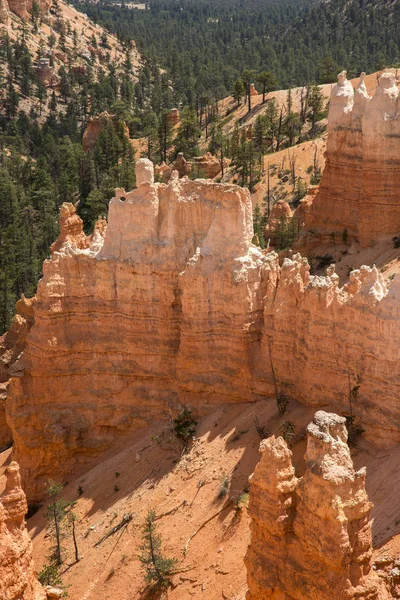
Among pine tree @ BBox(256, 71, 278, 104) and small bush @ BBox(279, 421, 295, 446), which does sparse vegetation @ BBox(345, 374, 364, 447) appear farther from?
pine tree @ BBox(256, 71, 278, 104)

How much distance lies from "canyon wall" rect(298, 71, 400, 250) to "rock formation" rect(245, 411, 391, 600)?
2522 centimetres

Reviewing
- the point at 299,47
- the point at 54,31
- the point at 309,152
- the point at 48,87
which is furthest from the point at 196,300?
the point at 54,31

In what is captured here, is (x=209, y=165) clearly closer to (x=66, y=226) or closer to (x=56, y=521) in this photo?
(x=66, y=226)

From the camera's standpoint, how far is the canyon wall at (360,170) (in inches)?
1500

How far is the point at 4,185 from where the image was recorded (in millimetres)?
67812

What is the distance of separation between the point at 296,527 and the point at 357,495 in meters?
1.52

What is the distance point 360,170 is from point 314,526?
2783 cm

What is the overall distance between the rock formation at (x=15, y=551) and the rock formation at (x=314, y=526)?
4.38 metres

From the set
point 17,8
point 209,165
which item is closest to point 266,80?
point 209,165

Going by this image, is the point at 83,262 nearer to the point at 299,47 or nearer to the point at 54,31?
the point at 299,47

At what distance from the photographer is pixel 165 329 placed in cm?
2556

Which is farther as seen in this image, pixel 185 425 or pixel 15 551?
pixel 185 425

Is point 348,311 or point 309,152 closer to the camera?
point 348,311

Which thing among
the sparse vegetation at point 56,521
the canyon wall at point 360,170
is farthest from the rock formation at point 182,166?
the sparse vegetation at point 56,521
